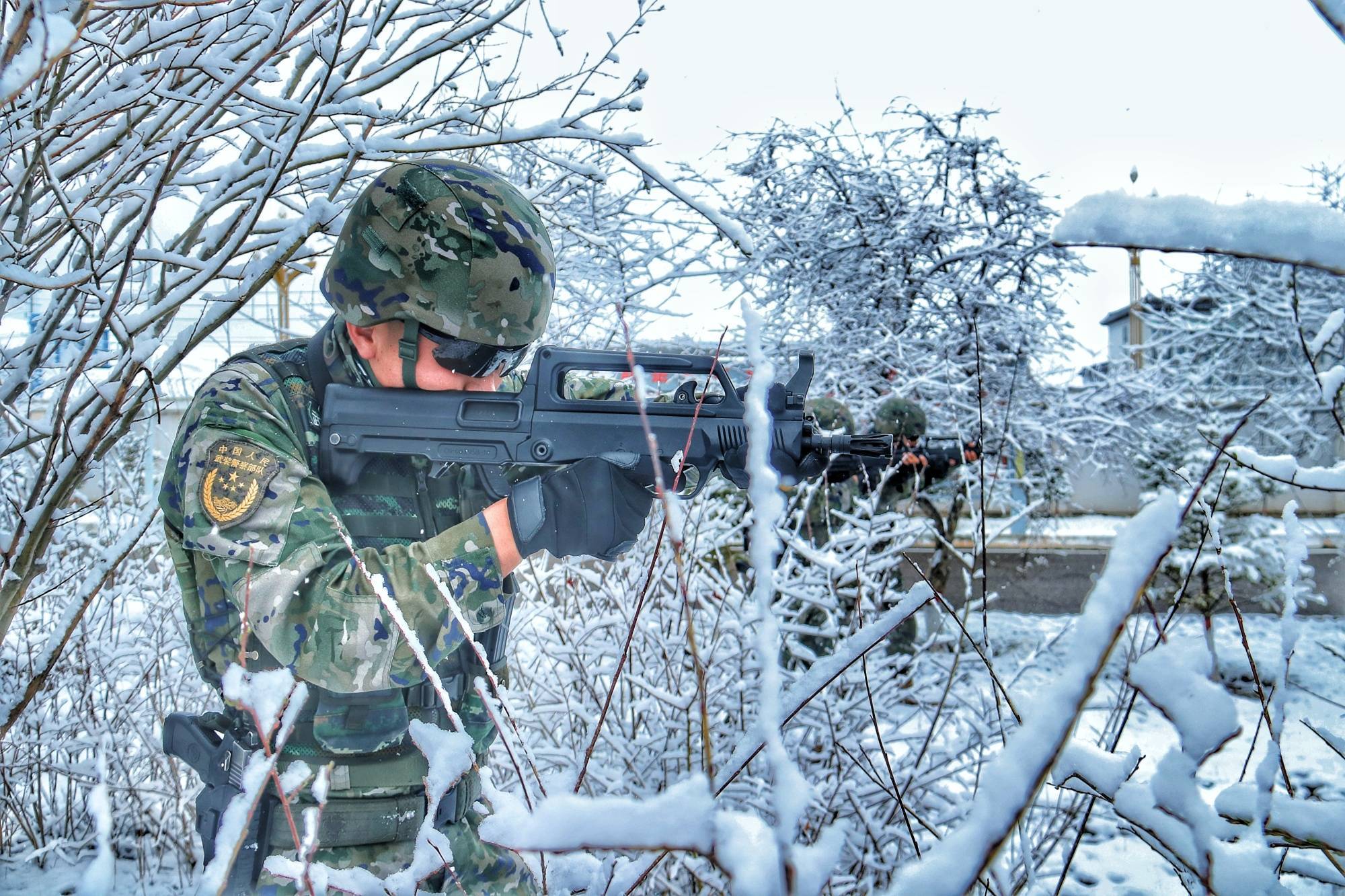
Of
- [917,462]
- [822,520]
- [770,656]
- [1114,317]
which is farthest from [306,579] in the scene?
[1114,317]

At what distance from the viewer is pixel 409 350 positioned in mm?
1826

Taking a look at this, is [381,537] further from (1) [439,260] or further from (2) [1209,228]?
(2) [1209,228]

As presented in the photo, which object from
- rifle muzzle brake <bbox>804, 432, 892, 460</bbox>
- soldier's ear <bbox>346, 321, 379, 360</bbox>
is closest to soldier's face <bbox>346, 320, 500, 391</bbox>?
soldier's ear <bbox>346, 321, 379, 360</bbox>

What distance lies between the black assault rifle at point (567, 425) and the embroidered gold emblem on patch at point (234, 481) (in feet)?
0.65

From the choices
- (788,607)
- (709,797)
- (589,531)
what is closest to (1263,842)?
(709,797)

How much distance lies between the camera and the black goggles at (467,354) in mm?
1823

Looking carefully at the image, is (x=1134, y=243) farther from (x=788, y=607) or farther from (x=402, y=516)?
(x=788, y=607)

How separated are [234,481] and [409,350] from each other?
425 mm

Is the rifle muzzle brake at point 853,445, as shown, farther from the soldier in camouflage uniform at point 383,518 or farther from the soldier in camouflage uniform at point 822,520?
the soldier in camouflage uniform at point 822,520

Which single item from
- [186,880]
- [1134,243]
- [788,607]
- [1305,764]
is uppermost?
[1134,243]

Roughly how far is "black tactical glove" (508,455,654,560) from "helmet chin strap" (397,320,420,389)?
1.13ft

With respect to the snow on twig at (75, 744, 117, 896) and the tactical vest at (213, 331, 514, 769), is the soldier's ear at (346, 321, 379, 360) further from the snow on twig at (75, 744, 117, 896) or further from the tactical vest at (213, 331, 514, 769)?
the snow on twig at (75, 744, 117, 896)

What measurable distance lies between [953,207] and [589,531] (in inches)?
256

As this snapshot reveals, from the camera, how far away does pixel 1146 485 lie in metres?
9.85
